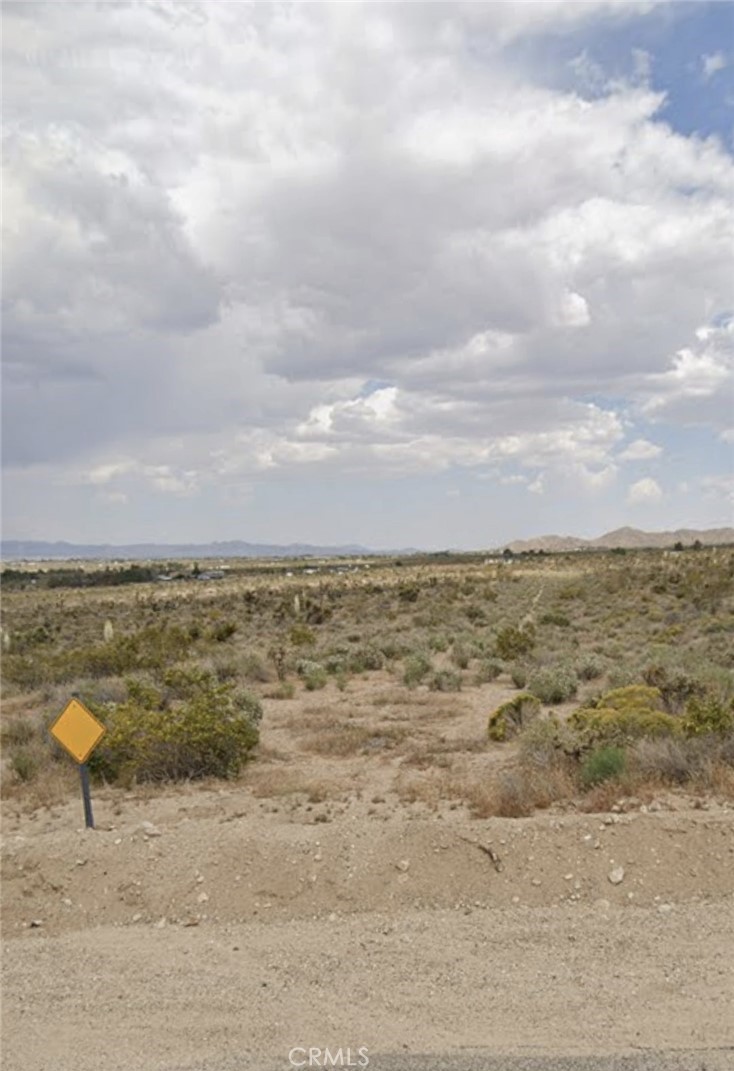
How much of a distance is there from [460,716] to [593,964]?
1137 cm

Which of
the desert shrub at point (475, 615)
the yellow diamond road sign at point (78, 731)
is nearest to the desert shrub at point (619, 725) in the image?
the yellow diamond road sign at point (78, 731)

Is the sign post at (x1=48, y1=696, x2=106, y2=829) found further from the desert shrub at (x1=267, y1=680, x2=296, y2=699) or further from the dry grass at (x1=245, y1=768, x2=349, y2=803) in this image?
the desert shrub at (x1=267, y1=680, x2=296, y2=699)

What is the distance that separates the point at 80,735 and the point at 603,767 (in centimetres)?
615

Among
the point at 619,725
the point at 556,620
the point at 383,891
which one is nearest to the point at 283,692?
the point at 619,725

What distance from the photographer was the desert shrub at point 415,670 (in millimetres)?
22047

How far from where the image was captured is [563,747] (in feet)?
38.2

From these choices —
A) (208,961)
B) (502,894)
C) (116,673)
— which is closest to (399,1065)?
(208,961)

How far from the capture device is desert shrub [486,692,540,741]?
15156 millimetres

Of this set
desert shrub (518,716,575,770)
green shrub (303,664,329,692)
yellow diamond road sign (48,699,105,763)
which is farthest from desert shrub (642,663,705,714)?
yellow diamond road sign (48,699,105,763)

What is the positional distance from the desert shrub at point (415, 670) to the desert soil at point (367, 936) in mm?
10709

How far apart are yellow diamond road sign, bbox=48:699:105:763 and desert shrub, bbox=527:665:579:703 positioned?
34.9 feet

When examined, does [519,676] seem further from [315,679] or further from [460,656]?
[315,679]

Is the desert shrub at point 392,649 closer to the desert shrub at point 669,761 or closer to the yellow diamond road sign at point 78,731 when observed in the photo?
the desert shrub at point 669,761

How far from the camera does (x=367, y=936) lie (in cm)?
746
